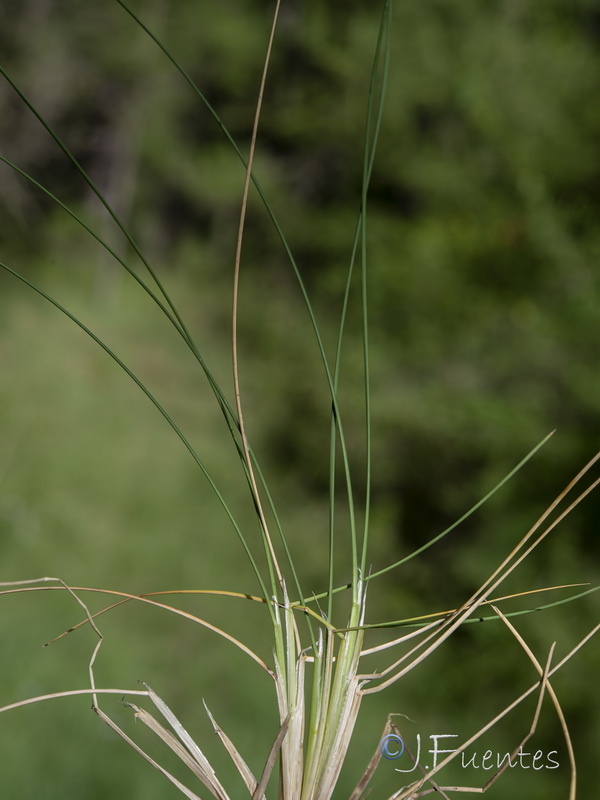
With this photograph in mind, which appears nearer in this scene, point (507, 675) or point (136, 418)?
point (507, 675)

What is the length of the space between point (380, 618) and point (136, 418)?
234cm

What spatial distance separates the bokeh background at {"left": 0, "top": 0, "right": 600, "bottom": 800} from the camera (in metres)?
2.72

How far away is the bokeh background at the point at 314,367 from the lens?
2.72 meters

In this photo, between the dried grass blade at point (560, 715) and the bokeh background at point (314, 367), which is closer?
the dried grass blade at point (560, 715)

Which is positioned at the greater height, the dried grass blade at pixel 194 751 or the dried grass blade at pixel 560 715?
the dried grass blade at pixel 560 715

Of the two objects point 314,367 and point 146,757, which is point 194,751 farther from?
point 314,367

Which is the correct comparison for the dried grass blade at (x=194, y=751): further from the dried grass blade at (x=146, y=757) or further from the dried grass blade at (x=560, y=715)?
the dried grass blade at (x=560, y=715)

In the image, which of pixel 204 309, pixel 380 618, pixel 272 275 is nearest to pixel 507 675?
pixel 380 618

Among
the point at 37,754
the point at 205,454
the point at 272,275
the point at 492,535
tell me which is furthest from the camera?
the point at 272,275

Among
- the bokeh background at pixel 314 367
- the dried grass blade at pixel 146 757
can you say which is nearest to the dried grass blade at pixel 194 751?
the dried grass blade at pixel 146 757

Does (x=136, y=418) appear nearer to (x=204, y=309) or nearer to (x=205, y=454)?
(x=205, y=454)

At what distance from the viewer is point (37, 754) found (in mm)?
2307

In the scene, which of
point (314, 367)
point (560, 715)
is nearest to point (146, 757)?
point (560, 715)

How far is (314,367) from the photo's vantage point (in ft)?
14.3
